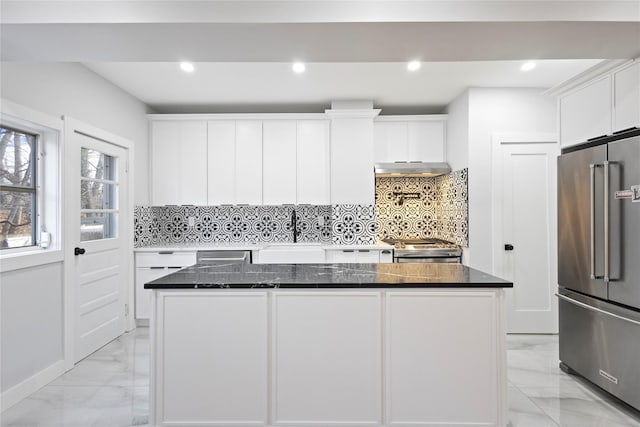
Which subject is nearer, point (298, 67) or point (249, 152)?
point (298, 67)

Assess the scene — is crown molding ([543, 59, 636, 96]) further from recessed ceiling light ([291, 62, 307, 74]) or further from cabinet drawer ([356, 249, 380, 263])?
cabinet drawer ([356, 249, 380, 263])

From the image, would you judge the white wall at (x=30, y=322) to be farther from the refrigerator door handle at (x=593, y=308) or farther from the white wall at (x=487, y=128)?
the refrigerator door handle at (x=593, y=308)

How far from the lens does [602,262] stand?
8.13ft

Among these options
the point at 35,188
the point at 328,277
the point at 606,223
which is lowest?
the point at 328,277

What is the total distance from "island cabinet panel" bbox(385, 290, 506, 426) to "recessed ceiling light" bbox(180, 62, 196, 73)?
2.70 m

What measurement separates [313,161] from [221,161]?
1134 millimetres

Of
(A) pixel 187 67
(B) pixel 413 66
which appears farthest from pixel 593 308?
(A) pixel 187 67

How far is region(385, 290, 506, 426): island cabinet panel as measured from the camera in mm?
2027

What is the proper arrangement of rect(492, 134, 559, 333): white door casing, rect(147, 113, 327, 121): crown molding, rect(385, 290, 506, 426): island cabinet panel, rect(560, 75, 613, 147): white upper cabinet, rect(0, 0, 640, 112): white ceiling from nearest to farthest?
rect(0, 0, 640, 112): white ceiling → rect(385, 290, 506, 426): island cabinet panel → rect(560, 75, 613, 147): white upper cabinet → rect(492, 134, 559, 333): white door casing → rect(147, 113, 327, 121): crown molding

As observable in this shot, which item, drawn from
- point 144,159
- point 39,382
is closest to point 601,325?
point 39,382

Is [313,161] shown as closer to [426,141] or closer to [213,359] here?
[426,141]

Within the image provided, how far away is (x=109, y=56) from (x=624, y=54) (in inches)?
125

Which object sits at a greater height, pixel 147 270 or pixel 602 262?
pixel 602 262

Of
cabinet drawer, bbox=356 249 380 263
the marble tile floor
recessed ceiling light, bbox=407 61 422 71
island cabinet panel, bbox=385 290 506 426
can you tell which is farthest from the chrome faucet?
island cabinet panel, bbox=385 290 506 426
